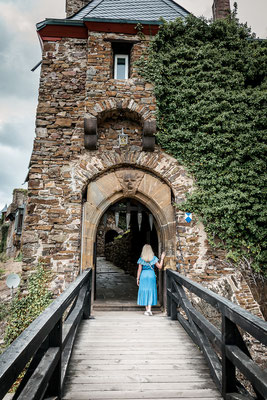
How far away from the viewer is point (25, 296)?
185 inches

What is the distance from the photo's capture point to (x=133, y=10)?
6.42 m

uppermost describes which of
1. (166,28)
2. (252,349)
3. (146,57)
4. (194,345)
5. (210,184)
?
(166,28)

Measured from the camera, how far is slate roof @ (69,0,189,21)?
6.09m

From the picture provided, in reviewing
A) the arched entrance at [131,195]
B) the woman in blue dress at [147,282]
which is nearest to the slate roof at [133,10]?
the arched entrance at [131,195]

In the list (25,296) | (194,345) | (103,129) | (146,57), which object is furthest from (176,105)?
(25,296)

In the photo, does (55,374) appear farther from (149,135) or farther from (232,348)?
(149,135)

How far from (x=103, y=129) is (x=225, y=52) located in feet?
9.52

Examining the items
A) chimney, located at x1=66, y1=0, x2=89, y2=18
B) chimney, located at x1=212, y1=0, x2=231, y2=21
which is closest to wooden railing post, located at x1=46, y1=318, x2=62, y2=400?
chimney, located at x1=212, y1=0, x2=231, y2=21

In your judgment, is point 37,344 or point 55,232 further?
point 55,232

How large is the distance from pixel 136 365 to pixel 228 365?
973 millimetres

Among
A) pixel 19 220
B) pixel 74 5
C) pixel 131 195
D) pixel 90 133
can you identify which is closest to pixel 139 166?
pixel 131 195

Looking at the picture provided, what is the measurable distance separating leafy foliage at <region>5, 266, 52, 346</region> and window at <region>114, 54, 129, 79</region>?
4.10 m

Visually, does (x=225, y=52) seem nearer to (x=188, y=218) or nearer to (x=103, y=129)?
(x=103, y=129)

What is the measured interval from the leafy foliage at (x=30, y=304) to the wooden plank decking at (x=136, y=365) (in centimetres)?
120
